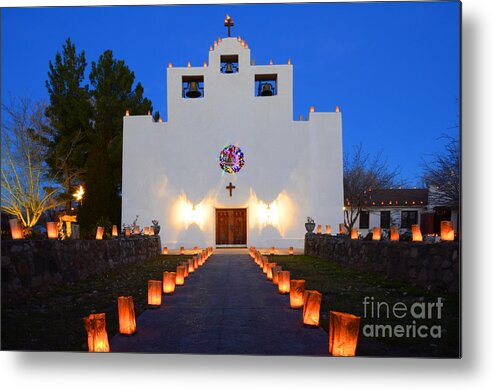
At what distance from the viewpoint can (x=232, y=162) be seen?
13328 mm

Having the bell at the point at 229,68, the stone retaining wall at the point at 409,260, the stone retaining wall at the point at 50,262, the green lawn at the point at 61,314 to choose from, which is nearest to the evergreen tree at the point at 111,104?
the bell at the point at 229,68

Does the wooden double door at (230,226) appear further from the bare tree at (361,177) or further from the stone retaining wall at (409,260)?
the bare tree at (361,177)

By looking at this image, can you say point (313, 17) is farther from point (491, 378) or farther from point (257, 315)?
point (491, 378)

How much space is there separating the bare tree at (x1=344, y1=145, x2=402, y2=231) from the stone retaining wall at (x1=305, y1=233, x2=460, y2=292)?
940cm

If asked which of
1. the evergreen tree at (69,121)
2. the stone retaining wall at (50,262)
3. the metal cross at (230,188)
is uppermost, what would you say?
the evergreen tree at (69,121)

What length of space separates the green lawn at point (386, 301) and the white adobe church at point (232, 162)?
6.43 metres

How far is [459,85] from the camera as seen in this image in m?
3.68

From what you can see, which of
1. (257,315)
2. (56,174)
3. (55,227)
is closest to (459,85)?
(257,315)

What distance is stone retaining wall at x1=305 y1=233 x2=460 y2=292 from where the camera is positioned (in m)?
4.28

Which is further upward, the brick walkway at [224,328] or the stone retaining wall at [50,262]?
the stone retaining wall at [50,262]

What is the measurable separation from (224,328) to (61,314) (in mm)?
1818

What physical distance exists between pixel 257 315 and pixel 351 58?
14.3ft

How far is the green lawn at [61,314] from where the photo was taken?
3406mm

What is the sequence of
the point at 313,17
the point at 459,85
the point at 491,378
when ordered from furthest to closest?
the point at 313,17 < the point at 459,85 < the point at 491,378
